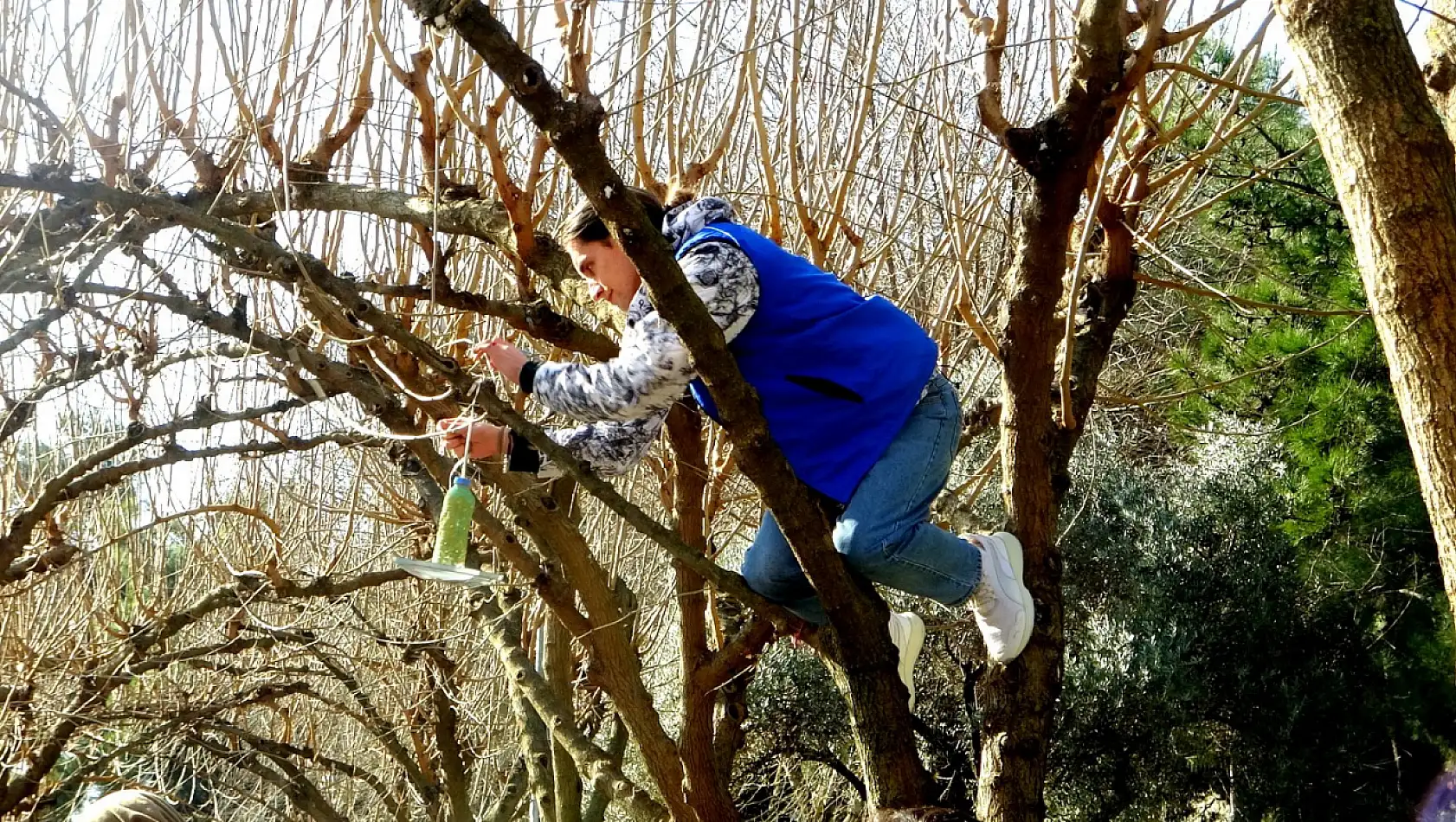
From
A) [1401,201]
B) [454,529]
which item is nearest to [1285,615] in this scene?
[1401,201]

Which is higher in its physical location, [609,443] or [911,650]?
[609,443]

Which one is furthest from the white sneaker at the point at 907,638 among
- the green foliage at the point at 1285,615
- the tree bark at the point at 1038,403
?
the green foliage at the point at 1285,615

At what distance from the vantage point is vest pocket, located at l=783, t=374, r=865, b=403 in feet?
8.01

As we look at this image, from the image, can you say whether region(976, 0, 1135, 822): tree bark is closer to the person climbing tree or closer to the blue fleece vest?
the person climbing tree

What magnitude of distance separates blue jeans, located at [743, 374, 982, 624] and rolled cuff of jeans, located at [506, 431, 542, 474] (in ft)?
1.55

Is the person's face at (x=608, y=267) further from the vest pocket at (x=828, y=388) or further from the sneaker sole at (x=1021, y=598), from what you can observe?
the sneaker sole at (x=1021, y=598)

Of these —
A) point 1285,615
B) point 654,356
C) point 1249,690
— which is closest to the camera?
point 654,356

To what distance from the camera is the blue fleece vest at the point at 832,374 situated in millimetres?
2434

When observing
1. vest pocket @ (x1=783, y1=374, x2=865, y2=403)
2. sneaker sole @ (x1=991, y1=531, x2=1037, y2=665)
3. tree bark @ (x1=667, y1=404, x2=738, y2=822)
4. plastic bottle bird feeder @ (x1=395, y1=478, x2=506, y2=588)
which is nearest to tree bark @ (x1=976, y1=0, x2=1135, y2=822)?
sneaker sole @ (x1=991, y1=531, x2=1037, y2=665)

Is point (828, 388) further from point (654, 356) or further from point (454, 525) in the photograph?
point (454, 525)

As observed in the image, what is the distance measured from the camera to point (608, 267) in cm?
247

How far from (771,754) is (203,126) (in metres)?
4.77

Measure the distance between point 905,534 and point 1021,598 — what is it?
341 mm

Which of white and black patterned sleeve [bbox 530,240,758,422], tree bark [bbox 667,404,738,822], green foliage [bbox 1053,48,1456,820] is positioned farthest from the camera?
green foliage [bbox 1053,48,1456,820]
